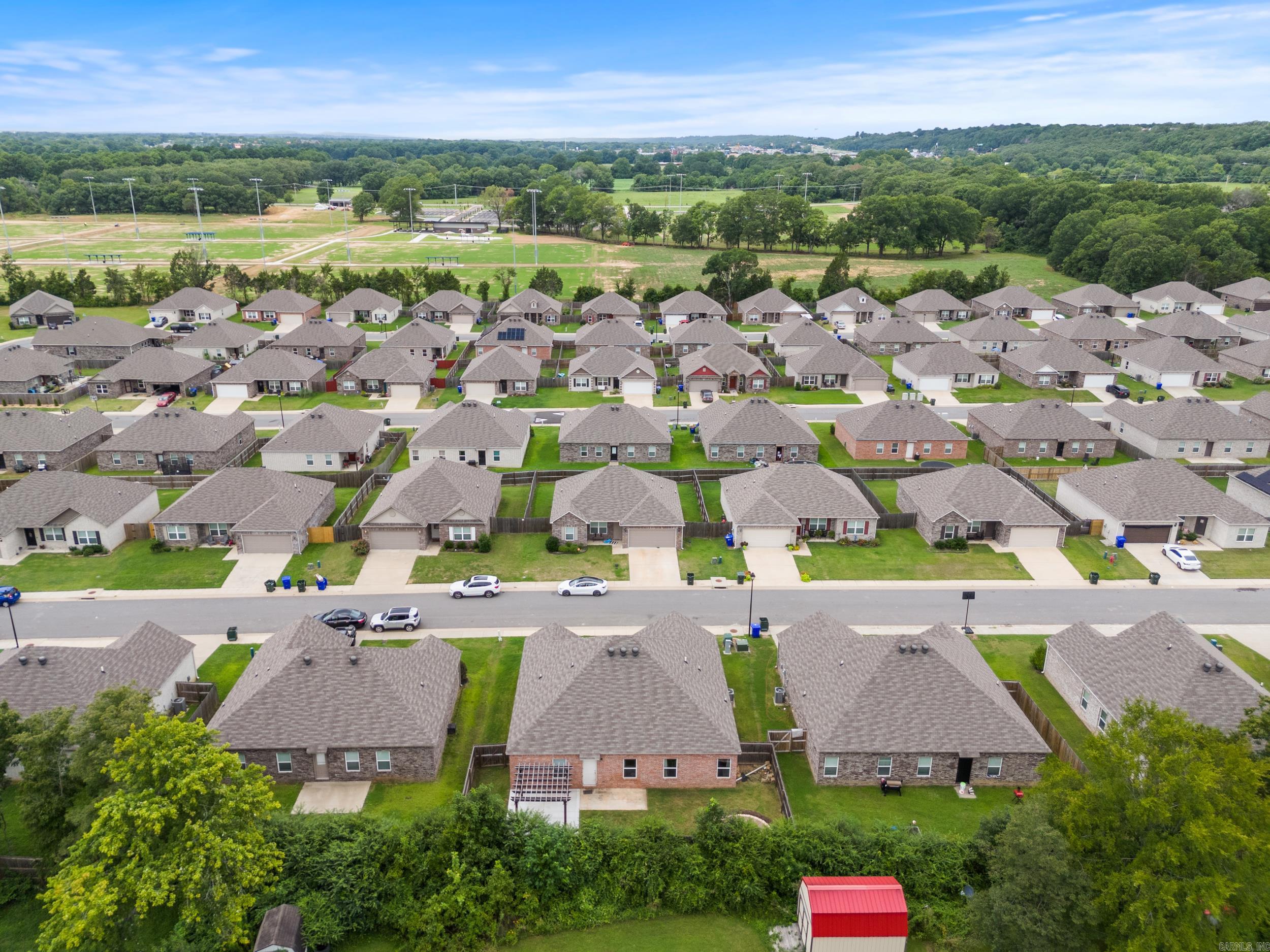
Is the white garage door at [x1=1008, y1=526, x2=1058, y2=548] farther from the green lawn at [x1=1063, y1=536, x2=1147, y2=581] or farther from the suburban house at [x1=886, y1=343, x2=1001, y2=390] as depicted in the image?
the suburban house at [x1=886, y1=343, x2=1001, y2=390]

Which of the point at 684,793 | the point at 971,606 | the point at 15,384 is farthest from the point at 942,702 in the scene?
the point at 15,384

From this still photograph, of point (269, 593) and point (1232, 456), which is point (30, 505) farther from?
point (1232, 456)

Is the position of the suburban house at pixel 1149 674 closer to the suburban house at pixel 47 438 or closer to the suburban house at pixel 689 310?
the suburban house at pixel 47 438

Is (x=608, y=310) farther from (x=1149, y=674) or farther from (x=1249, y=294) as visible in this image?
(x=1249, y=294)

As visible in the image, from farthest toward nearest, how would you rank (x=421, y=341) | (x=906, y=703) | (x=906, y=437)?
(x=421, y=341), (x=906, y=437), (x=906, y=703)

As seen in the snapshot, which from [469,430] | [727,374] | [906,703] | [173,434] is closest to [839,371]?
[727,374]
